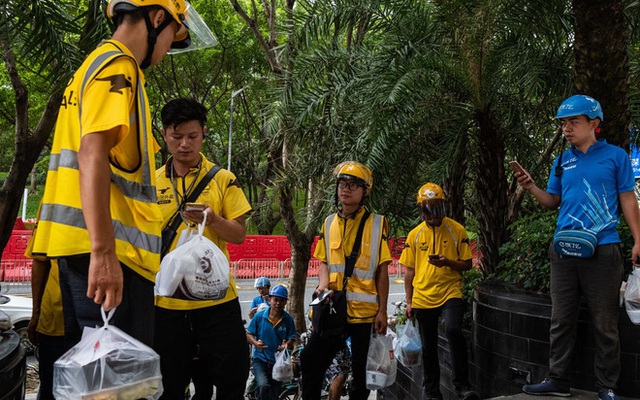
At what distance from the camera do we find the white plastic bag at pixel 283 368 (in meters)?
8.45

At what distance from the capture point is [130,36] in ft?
8.98

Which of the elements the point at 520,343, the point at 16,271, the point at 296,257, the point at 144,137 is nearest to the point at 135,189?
the point at 144,137

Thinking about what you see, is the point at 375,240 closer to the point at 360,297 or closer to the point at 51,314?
the point at 360,297

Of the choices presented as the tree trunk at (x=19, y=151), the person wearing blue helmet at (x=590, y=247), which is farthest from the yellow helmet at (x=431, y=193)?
the tree trunk at (x=19, y=151)

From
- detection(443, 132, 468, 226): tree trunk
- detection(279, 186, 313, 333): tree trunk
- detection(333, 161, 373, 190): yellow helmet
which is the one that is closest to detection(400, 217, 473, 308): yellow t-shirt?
detection(333, 161, 373, 190): yellow helmet

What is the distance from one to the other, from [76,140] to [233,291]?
153cm

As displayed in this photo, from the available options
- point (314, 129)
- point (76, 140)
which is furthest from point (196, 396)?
point (314, 129)

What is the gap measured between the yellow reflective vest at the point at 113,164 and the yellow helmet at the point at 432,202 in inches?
150

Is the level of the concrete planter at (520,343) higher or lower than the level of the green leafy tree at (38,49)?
lower

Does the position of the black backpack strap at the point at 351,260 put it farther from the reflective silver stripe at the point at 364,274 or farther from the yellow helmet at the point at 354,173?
the yellow helmet at the point at 354,173

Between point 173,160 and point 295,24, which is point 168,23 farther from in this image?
point 295,24

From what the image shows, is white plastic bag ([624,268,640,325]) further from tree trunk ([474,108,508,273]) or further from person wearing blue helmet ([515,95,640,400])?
tree trunk ([474,108,508,273])

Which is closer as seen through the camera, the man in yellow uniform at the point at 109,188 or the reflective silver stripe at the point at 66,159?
the man in yellow uniform at the point at 109,188

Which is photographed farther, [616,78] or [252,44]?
[252,44]
